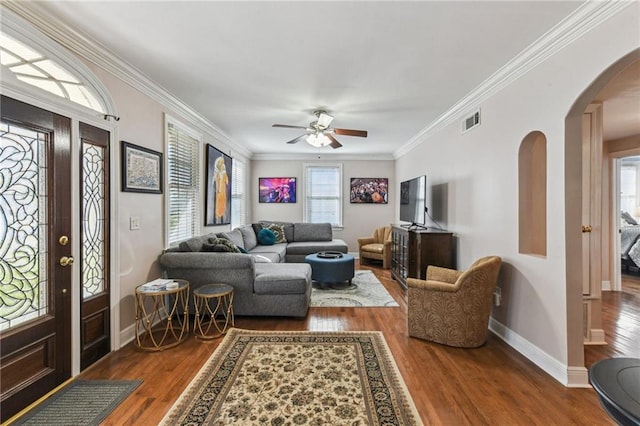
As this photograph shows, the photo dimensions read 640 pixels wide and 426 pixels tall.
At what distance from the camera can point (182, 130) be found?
3814 mm

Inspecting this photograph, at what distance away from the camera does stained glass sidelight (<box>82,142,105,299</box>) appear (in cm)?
236

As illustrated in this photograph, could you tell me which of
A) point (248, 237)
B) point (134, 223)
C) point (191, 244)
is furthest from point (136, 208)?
point (248, 237)

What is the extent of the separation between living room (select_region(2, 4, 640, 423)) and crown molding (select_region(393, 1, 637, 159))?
1 cm

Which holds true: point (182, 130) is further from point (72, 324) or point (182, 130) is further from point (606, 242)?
point (606, 242)

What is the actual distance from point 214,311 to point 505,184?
10.5ft

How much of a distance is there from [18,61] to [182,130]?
191 cm

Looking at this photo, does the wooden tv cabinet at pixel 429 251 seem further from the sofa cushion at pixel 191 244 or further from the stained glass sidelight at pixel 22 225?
the stained glass sidelight at pixel 22 225

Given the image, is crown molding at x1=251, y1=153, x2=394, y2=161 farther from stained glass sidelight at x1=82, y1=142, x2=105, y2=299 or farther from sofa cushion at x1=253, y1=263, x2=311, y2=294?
stained glass sidelight at x1=82, y1=142, x2=105, y2=299

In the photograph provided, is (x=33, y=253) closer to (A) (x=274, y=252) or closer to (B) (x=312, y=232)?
(A) (x=274, y=252)

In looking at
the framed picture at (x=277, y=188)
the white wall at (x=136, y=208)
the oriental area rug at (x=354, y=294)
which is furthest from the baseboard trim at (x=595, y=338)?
the framed picture at (x=277, y=188)

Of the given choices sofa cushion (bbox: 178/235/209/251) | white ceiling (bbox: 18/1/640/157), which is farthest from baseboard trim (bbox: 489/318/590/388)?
sofa cushion (bbox: 178/235/209/251)

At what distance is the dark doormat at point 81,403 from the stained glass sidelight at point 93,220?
67 centimetres

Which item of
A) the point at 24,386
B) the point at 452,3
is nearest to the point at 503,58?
the point at 452,3

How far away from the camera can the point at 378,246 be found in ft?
20.9
